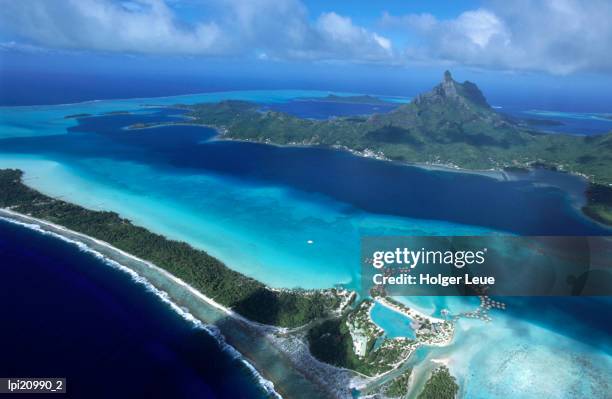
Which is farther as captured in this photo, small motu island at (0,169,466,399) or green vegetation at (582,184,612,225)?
green vegetation at (582,184,612,225)

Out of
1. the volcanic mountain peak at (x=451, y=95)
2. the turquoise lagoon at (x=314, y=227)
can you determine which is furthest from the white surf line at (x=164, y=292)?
the volcanic mountain peak at (x=451, y=95)

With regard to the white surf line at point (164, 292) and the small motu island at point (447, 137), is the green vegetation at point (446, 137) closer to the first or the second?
the small motu island at point (447, 137)

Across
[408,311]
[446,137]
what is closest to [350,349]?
[408,311]

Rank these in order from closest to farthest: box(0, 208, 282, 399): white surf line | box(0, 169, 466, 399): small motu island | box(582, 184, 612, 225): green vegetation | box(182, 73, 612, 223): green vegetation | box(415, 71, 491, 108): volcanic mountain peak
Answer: box(0, 169, 466, 399): small motu island → box(0, 208, 282, 399): white surf line → box(582, 184, 612, 225): green vegetation → box(182, 73, 612, 223): green vegetation → box(415, 71, 491, 108): volcanic mountain peak

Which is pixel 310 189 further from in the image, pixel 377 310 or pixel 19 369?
pixel 19 369

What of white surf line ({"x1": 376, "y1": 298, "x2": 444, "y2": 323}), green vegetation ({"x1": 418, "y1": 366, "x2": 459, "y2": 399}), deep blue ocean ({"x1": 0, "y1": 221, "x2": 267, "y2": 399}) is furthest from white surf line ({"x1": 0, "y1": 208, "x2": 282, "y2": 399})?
white surf line ({"x1": 376, "y1": 298, "x2": 444, "y2": 323})

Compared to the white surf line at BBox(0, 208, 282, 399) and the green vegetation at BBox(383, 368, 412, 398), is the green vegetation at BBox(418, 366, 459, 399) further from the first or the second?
the white surf line at BBox(0, 208, 282, 399)
